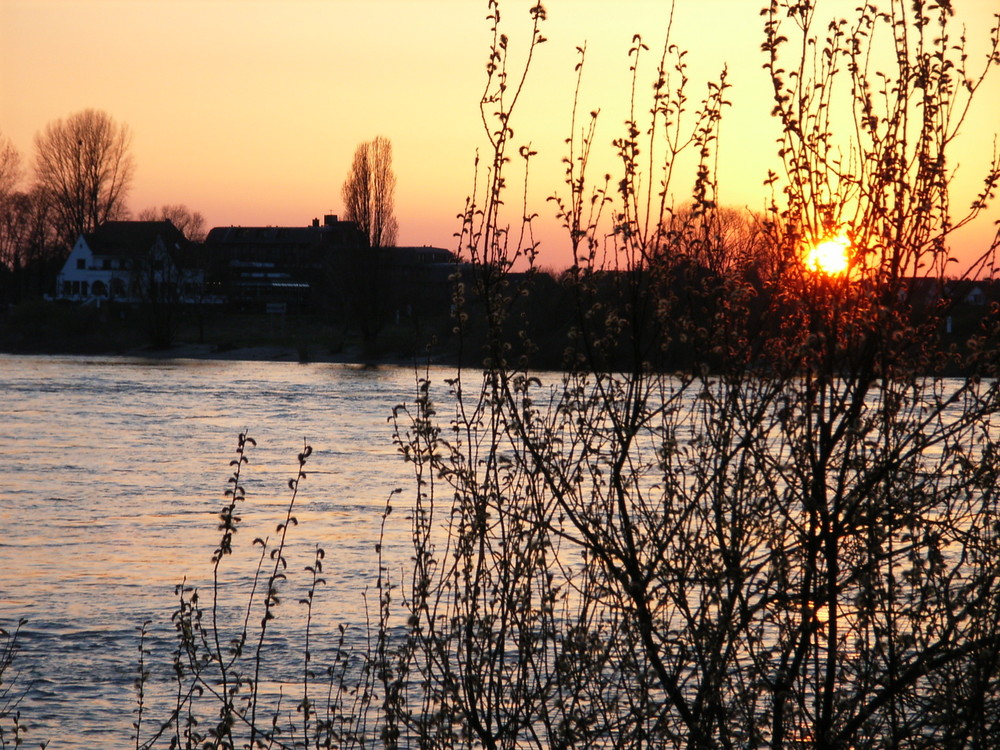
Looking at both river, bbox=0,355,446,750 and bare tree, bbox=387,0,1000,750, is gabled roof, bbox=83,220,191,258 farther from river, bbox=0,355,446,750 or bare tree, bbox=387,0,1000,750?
bare tree, bbox=387,0,1000,750

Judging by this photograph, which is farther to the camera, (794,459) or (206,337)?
(206,337)

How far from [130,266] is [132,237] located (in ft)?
30.7

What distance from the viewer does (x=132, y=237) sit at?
87.6 meters

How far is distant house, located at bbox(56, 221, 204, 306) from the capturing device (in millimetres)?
72188

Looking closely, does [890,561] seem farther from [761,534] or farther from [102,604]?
[102,604]

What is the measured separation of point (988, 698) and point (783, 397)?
5.21 feet

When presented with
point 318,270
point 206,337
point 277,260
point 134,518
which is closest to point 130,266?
point 206,337

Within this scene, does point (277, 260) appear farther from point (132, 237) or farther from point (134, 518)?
point (134, 518)

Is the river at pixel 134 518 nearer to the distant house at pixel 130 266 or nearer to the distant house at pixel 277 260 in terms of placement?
the distant house at pixel 130 266

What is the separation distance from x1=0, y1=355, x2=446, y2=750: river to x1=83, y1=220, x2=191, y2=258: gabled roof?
53.0 m

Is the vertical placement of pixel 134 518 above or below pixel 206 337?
below


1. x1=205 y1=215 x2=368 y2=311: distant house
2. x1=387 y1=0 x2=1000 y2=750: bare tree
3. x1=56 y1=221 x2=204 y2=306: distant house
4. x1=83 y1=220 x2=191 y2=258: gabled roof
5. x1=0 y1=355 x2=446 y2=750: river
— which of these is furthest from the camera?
x1=83 y1=220 x2=191 y2=258: gabled roof

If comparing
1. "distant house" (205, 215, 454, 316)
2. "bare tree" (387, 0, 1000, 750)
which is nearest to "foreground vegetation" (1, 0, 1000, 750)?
"bare tree" (387, 0, 1000, 750)

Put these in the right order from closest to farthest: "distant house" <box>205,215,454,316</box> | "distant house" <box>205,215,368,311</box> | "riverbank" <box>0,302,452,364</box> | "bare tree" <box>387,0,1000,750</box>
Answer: "bare tree" <box>387,0,1000,750</box> → "riverbank" <box>0,302,452,364</box> → "distant house" <box>205,215,454,316</box> → "distant house" <box>205,215,368,311</box>
